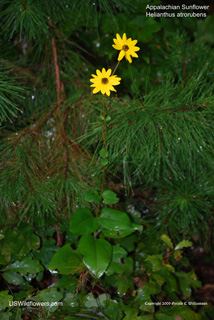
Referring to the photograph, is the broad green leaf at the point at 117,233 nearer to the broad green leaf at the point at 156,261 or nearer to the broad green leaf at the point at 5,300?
the broad green leaf at the point at 156,261

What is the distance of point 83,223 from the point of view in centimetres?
80

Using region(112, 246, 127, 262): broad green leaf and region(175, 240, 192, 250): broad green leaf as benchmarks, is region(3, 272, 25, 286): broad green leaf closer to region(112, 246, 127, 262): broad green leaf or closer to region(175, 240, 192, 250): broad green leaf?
region(112, 246, 127, 262): broad green leaf

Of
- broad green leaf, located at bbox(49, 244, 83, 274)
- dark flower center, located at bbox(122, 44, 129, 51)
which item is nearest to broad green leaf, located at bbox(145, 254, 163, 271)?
broad green leaf, located at bbox(49, 244, 83, 274)

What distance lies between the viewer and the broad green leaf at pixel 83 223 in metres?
0.79

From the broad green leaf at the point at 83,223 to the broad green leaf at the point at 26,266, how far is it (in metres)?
0.19

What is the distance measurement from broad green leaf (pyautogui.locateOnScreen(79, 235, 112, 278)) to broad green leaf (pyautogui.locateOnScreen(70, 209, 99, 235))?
27 mm

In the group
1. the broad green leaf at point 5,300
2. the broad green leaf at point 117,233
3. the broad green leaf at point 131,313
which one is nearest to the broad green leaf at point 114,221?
the broad green leaf at point 117,233

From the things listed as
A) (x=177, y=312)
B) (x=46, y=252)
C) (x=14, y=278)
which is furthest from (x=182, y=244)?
(x=14, y=278)

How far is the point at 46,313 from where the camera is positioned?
75cm

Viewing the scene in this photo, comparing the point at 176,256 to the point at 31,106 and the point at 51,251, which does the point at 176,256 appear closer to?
the point at 51,251

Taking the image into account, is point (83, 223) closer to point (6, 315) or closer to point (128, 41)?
point (6, 315)

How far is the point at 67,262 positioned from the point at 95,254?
95 mm

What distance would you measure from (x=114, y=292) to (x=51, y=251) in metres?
0.26

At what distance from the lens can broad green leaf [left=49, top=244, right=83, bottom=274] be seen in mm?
786
